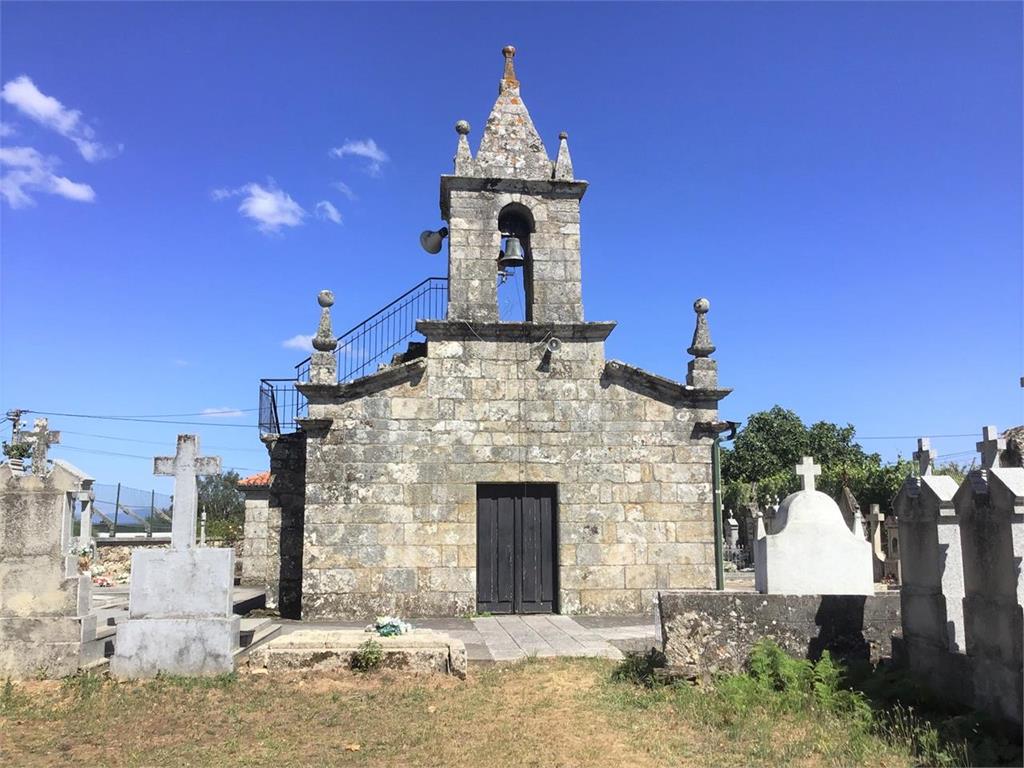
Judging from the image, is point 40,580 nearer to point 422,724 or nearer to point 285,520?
point 422,724

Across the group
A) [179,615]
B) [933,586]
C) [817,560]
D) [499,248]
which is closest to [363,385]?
[499,248]

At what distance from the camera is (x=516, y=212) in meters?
14.3

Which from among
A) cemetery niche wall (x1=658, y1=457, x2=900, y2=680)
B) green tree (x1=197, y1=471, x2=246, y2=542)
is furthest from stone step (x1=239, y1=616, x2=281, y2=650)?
green tree (x1=197, y1=471, x2=246, y2=542)

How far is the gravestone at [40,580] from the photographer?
827cm

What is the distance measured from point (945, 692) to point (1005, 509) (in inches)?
70.8

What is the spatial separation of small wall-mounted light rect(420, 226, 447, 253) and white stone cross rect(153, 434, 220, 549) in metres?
6.71

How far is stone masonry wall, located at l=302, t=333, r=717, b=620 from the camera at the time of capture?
12602 mm

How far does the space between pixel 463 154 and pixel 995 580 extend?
11.0 m

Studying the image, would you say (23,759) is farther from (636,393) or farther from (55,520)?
(636,393)

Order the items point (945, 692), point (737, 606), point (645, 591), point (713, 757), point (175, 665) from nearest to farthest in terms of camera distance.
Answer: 1. point (713, 757)
2. point (945, 692)
3. point (737, 606)
4. point (175, 665)
5. point (645, 591)

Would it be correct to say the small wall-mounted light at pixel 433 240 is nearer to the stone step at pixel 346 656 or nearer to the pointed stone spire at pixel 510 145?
the pointed stone spire at pixel 510 145

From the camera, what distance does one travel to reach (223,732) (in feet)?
20.8

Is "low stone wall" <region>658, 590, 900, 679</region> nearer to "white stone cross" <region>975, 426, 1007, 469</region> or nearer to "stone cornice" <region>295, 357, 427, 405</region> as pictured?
"white stone cross" <region>975, 426, 1007, 469</region>

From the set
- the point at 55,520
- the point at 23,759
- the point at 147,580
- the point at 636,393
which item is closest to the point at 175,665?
the point at 147,580
